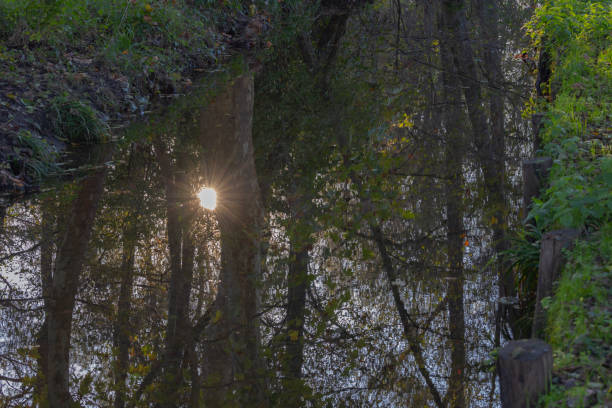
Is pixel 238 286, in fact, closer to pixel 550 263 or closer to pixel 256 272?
pixel 256 272

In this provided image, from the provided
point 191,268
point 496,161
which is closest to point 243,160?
point 191,268

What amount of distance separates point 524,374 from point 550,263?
1.33 m

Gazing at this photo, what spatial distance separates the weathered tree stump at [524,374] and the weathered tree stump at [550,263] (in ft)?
3.83

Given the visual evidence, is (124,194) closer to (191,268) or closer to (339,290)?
(191,268)

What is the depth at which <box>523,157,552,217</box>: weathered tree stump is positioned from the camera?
550 centimetres

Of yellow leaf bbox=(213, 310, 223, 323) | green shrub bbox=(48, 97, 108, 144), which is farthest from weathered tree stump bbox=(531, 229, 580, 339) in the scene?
green shrub bbox=(48, 97, 108, 144)

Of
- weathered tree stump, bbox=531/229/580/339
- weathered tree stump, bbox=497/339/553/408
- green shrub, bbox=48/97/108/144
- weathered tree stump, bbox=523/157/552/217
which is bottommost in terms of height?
weathered tree stump, bbox=497/339/553/408

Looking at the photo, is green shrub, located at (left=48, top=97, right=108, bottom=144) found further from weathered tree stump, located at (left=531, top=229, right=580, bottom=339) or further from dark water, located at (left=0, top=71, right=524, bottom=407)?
weathered tree stump, located at (left=531, top=229, right=580, bottom=339)

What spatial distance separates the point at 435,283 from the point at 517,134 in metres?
6.01

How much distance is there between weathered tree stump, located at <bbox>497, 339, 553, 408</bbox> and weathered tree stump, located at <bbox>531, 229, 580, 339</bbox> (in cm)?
117

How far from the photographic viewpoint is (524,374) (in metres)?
2.88

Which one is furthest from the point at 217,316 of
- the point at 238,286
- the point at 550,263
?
the point at 550,263

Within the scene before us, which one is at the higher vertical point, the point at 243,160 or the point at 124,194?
the point at 243,160

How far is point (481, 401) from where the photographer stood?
15.1 feet
